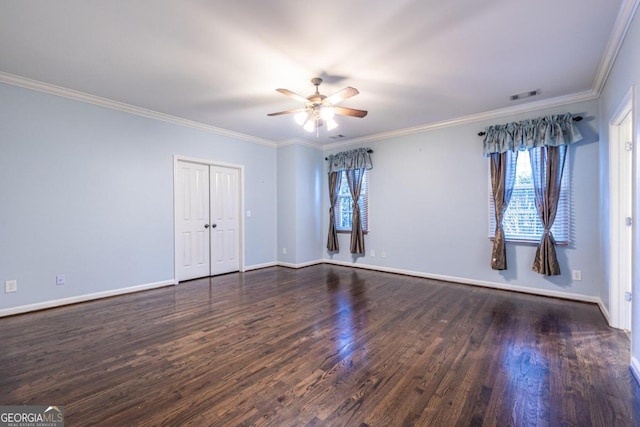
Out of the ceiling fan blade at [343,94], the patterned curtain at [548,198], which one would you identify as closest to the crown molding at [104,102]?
the ceiling fan blade at [343,94]

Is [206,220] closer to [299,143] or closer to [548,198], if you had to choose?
[299,143]

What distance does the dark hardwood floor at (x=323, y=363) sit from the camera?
1691mm

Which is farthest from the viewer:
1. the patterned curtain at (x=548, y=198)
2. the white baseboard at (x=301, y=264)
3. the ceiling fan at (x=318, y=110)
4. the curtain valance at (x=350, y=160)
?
the white baseboard at (x=301, y=264)

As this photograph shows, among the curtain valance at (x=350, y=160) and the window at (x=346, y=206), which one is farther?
the window at (x=346, y=206)

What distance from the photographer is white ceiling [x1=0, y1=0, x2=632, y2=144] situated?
2.14 metres

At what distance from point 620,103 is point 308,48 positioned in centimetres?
273

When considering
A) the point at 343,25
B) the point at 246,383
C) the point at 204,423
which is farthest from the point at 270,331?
the point at 343,25

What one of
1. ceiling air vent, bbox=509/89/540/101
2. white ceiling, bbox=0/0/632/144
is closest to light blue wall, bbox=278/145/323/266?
white ceiling, bbox=0/0/632/144

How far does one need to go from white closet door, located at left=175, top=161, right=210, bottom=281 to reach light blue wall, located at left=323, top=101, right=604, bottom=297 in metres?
2.77

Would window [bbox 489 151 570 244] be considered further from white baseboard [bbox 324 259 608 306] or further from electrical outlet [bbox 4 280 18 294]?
electrical outlet [bbox 4 280 18 294]

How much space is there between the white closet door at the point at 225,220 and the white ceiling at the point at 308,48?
5.36ft

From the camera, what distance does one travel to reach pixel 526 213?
13.2 feet

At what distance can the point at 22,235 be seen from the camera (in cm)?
327

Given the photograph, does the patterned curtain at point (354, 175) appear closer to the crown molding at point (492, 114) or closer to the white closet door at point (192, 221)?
the crown molding at point (492, 114)
